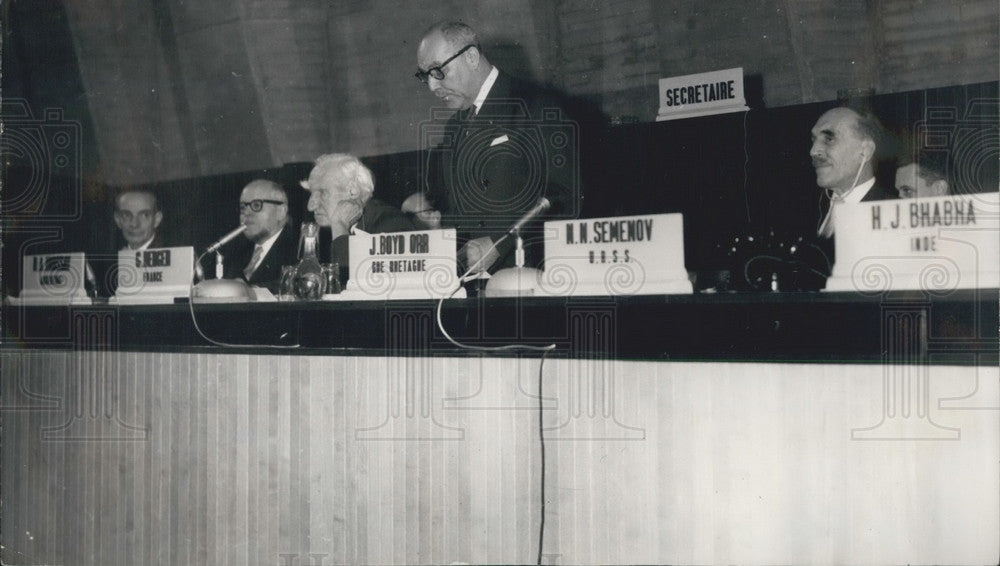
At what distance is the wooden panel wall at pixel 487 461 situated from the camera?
182cm

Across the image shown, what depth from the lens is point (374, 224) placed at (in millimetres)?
3088

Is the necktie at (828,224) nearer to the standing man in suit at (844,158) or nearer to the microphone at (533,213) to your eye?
the standing man in suit at (844,158)

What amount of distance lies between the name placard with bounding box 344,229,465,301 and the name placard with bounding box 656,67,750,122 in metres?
0.87

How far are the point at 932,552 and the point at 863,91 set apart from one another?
131 cm

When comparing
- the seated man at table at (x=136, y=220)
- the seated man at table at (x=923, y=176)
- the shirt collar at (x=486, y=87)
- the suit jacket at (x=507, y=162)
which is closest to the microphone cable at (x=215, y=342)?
the suit jacket at (x=507, y=162)

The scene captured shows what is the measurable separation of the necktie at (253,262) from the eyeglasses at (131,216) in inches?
24.1

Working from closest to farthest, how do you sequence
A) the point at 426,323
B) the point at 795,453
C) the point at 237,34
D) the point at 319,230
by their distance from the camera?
the point at 795,453, the point at 426,323, the point at 319,230, the point at 237,34

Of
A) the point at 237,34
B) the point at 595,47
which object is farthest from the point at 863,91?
the point at 237,34

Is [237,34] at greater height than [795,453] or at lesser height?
greater

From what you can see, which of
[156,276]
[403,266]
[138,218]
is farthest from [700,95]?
[138,218]

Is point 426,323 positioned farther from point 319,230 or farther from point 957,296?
point 957,296

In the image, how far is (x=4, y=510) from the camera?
339cm

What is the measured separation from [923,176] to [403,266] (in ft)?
4.77

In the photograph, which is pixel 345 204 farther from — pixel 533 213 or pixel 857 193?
pixel 857 193
